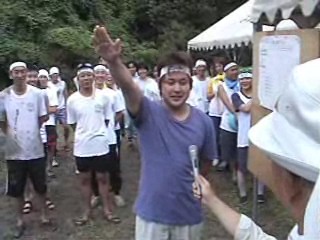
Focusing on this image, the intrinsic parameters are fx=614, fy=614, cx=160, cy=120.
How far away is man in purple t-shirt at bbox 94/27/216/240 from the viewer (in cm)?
344

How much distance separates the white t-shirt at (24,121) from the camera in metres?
6.14

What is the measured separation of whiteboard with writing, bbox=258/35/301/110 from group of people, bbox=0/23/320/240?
0.35 metres

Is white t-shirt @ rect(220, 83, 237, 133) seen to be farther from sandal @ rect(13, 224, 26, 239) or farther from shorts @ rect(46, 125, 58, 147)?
sandal @ rect(13, 224, 26, 239)

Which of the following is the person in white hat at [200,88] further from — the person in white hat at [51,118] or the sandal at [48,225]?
the sandal at [48,225]

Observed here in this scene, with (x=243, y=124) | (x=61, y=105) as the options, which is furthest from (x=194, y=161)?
(x=61, y=105)

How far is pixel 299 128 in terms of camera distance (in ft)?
3.84

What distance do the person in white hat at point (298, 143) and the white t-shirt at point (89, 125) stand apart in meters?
4.94

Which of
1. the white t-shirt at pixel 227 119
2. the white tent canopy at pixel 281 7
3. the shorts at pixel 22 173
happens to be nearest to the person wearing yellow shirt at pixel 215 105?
the white t-shirt at pixel 227 119

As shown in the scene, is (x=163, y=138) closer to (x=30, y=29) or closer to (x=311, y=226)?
(x=311, y=226)

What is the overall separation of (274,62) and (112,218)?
11.2 feet

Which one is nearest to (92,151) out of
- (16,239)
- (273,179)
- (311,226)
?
(16,239)

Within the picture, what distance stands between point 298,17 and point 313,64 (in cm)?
285

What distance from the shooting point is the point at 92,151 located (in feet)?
20.9

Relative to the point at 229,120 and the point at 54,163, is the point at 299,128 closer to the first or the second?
the point at 229,120
